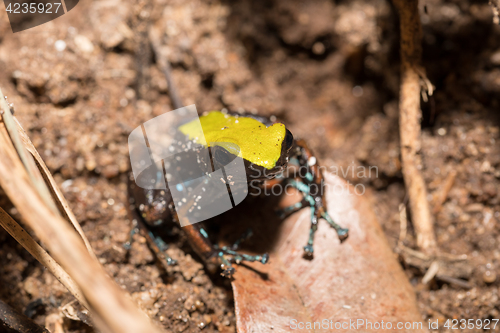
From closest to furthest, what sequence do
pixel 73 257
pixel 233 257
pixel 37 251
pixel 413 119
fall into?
pixel 73 257, pixel 37 251, pixel 233 257, pixel 413 119

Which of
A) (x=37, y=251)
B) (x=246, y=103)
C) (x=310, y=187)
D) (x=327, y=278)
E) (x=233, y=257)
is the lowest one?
(x=327, y=278)

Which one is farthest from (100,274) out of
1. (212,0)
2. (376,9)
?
(376,9)

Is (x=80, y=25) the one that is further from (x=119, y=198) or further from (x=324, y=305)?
(x=324, y=305)

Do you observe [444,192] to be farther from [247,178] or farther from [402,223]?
[247,178]

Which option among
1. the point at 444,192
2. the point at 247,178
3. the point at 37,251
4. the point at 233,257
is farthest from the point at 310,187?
the point at 37,251

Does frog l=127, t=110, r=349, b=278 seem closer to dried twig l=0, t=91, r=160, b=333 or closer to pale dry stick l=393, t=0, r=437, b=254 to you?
pale dry stick l=393, t=0, r=437, b=254

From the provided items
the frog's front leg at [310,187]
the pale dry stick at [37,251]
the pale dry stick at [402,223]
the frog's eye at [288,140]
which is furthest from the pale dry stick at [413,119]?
the pale dry stick at [37,251]

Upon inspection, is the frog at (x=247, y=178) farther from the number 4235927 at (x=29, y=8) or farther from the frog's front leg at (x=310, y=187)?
the number 4235927 at (x=29, y=8)
